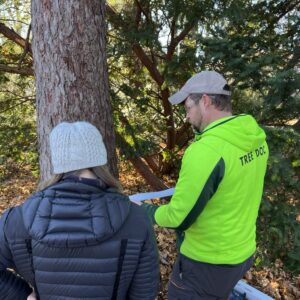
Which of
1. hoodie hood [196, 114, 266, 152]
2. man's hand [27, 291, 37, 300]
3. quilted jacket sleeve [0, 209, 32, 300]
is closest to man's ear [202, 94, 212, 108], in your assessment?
hoodie hood [196, 114, 266, 152]

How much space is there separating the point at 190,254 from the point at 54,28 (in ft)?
6.24

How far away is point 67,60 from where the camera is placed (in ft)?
8.66

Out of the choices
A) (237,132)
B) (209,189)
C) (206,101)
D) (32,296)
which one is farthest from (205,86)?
(32,296)

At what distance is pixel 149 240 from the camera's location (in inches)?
66.1

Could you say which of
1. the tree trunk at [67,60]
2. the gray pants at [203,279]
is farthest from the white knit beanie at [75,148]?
the gray pants at [203,279]

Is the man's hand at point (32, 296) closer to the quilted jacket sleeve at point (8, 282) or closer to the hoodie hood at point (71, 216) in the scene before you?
the quilted jacket sleeve at point (8, 282)

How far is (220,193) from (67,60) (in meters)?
1.49

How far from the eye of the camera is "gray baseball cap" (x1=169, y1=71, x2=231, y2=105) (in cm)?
226

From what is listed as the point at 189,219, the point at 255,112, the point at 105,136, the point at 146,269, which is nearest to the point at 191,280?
the point at 189,219

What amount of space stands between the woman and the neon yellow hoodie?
0.46m

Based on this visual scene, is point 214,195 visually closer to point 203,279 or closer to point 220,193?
point 220,193

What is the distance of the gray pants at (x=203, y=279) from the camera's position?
238cm

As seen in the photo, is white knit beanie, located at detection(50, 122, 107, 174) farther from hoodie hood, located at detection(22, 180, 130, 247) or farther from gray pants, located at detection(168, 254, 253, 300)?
gray pants, located at detection(168, 254, 253, 300)

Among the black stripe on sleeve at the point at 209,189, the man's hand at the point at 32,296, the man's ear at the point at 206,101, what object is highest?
the man's ear at the point at 206,101
